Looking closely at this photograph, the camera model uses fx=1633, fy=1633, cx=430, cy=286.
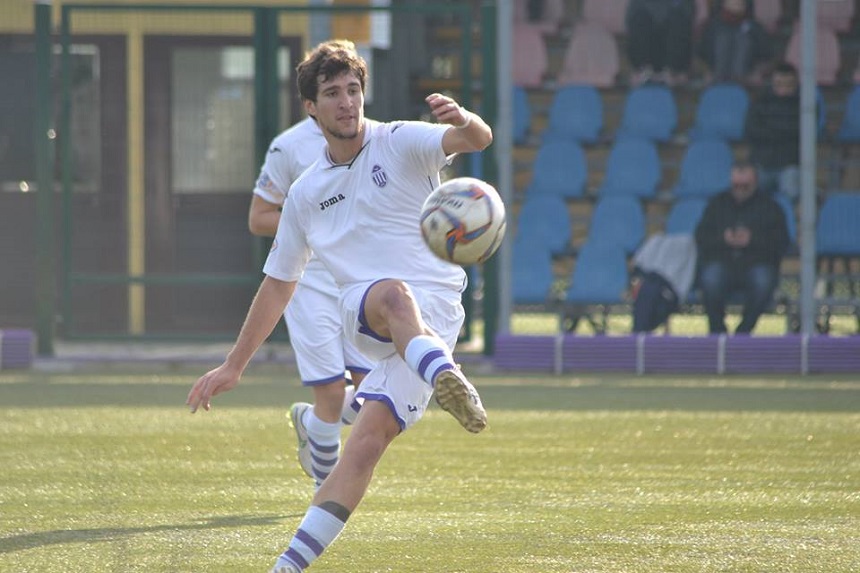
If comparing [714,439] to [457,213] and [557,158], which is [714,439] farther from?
[557,158]

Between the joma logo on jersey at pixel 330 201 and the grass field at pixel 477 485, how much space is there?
4.18 feet

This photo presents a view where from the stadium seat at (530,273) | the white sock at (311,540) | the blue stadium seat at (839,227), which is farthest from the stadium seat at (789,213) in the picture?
the white sock at (311,540)

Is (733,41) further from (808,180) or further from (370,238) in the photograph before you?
(370,238)

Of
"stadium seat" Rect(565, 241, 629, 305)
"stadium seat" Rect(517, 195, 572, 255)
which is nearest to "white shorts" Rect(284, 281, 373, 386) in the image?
"stadium seat" Rect(565, 241, 629, 305)

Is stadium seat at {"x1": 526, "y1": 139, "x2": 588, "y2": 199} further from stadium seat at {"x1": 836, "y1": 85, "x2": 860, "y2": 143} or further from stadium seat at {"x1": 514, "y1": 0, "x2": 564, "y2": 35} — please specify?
stadium seat at {"x1": 836, "y1": 85, "x2": 860, "y2": 143}

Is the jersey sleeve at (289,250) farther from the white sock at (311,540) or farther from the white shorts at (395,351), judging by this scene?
the white sock at (311,540)

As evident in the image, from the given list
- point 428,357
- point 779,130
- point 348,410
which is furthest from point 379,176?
point 779,130

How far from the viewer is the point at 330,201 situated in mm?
5703

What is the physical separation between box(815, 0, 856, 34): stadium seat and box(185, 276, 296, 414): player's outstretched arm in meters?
10.4

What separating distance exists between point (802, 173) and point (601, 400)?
353 centimetres

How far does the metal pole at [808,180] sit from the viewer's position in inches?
546

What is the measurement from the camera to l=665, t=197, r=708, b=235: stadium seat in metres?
14.6

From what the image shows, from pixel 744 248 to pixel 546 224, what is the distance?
5.98 ft

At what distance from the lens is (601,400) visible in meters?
11.7
